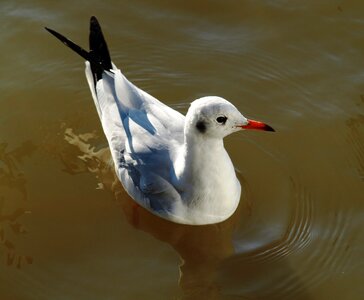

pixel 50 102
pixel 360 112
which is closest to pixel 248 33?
pixel 360 112

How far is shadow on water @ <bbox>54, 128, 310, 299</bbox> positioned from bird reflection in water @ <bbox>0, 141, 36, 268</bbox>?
382mm

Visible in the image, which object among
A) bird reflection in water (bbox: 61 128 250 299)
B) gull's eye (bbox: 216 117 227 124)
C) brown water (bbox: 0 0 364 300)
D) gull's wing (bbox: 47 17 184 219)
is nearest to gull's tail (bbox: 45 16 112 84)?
gull's wing (bbox: 47 17 184 219)

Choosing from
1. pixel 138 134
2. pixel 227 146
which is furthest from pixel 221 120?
pixel 227 146

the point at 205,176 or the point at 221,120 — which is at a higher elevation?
the point at 221,120

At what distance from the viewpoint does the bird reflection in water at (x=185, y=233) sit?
507 cm

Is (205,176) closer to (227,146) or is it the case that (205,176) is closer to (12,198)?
(227,146)

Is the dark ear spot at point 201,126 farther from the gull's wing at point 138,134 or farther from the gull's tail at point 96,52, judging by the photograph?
the gull's tail at point 96,52

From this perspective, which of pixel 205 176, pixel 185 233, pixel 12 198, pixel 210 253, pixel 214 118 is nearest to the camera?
pixel 214 118

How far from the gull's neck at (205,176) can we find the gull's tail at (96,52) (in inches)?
48.4

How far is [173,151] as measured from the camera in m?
5.18

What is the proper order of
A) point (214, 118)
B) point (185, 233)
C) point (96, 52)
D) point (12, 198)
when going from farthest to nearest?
point (96, 52) → point (12, 198) → point (185, 233) → point (214, 118)

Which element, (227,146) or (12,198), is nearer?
(12,198)

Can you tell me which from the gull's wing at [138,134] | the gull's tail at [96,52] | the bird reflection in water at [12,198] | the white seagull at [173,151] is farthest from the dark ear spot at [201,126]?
the bird reflection in water at [12,198]

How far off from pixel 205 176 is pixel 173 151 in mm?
350
